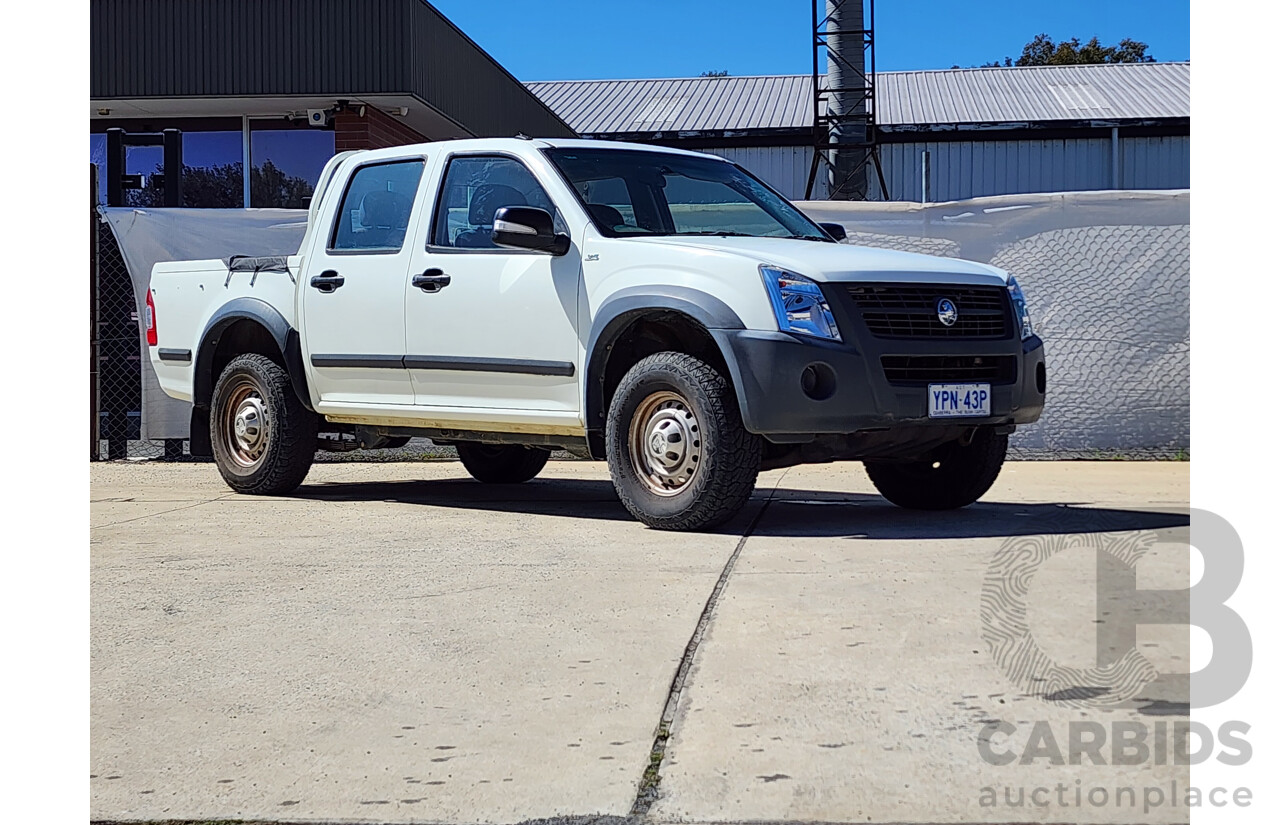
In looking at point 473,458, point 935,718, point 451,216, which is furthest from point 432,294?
point 935,718

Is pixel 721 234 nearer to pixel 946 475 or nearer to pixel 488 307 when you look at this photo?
pixel 488 307

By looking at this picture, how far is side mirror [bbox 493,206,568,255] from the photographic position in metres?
7.04

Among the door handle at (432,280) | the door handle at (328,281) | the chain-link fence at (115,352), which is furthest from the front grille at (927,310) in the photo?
the chain-link fence at (115,352)

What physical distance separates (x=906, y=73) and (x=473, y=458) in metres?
32.2

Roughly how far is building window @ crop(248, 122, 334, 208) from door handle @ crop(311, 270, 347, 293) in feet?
32.8

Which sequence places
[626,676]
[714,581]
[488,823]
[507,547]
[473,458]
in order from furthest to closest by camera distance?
[473,458]
[507,547]
[714,581]
[626,676]
[488,823]

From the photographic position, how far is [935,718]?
3.54 metres

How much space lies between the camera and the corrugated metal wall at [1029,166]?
3189cm

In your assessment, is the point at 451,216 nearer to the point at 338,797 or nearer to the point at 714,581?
the point at 714,581

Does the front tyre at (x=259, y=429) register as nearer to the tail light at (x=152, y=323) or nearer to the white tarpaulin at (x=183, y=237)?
the tail light at (x=152, y=323)

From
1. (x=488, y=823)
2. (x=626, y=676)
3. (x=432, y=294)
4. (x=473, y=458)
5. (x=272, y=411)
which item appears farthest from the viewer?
(x=473, y=458)

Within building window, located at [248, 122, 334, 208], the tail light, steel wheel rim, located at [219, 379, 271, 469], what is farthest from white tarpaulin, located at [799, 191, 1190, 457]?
building window, located at [248, 122, 334, 208]

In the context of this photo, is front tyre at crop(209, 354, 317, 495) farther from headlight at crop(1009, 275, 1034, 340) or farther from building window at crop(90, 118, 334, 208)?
building window at crop(90, 118, 334, 208)

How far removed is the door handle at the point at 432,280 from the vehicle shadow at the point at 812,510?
4.16ft
